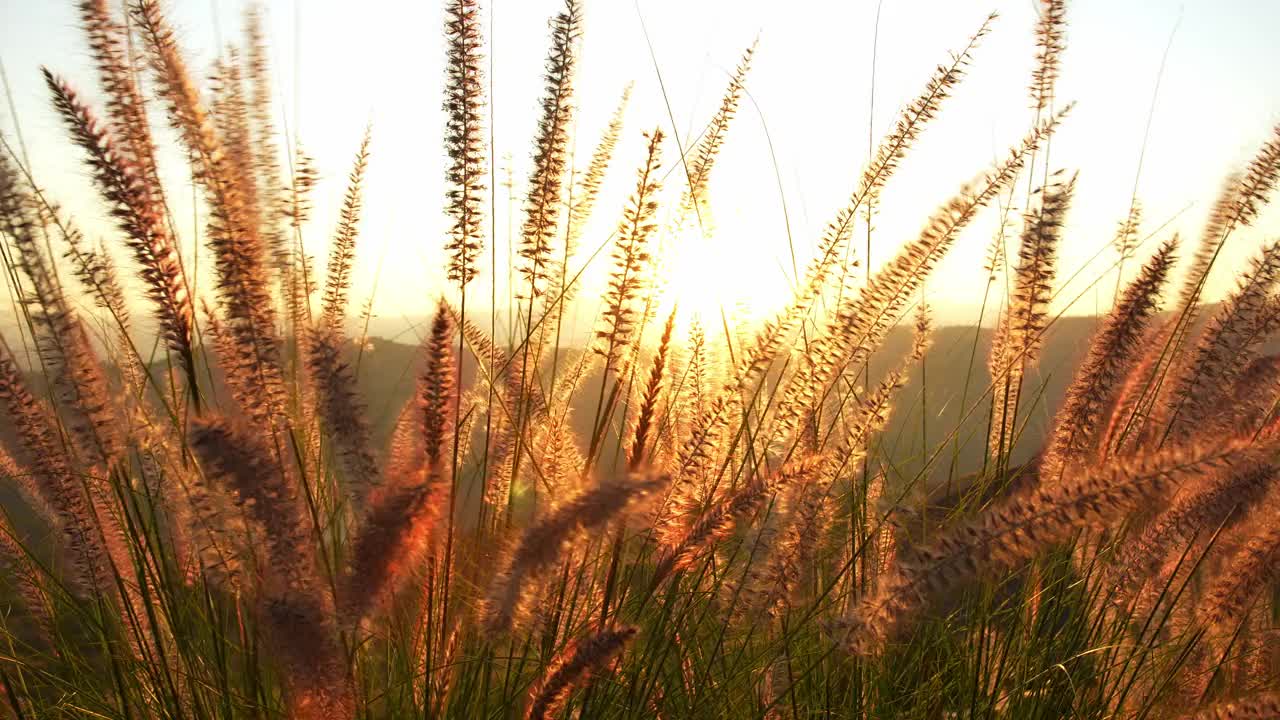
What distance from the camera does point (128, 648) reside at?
6.26ft

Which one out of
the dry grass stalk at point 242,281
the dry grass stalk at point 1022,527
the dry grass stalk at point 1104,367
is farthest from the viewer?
the dry grass stalk at point 1104,367

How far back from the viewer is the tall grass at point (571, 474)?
1125 millimetres

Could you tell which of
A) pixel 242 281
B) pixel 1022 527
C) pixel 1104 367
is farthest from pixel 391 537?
pixel 1104 367

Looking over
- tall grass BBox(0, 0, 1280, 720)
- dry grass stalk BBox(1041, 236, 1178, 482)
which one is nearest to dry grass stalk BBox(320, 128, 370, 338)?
tall grass BBox(0, 0, 1280, 720)

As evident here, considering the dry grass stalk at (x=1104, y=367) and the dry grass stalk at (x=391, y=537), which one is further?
the dry grass stalk at (x=1104, y=367)

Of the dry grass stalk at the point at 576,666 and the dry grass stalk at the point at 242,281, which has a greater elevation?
the dry grass stalk at the point at 242,281

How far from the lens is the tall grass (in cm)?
112

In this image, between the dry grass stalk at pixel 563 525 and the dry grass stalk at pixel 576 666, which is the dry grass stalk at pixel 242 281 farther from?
the dry grass stalk at pixel 576 666

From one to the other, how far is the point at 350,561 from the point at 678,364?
29.7 inches

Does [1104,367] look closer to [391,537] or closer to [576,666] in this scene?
[576,666]

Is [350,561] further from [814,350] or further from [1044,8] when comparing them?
[1044,8]

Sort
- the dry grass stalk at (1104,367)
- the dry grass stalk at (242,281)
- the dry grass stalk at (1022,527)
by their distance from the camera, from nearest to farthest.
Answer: the dry grass stalk at (1022,527), the dry grass stalk at (242,281), the dry grass stalk at (1104,367)

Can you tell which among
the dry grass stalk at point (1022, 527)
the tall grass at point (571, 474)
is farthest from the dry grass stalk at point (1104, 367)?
the dry grass stalk at point (1022, 527)

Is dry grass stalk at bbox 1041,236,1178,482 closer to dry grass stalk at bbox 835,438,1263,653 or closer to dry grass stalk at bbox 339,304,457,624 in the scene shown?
dry grass stalk at bbox 835,438,1263,653
